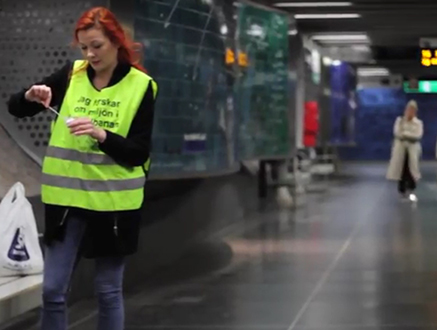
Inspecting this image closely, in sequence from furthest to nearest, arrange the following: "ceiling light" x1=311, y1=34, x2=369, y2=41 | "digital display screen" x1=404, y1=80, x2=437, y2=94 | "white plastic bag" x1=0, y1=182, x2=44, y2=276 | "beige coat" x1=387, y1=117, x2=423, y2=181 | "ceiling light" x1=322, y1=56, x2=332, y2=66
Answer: "digital display screen" x1=404, y1=80, x2=437, y2=94 → "ceiling light" x1=322, y1=56, x2=332, y2=66 → "ceiling light" x1=311, y1=34, x2=369, y2=41 → "beige coat" x1=387, y1=117, x2=423, y2=181 → "white plastic bag" x1=0, y1=182, x2=44, y2=276

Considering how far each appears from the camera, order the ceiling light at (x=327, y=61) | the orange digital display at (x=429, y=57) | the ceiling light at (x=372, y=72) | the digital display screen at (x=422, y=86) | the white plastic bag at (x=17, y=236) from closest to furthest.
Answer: the white plastic bag at (x=17, y=236) → the orange digital display at (x=429, y=57) → the ceiling light at (x=327, y=61) → the ceiling light at (x=372, y=72) → the digital display screen at (x=422, y=86)

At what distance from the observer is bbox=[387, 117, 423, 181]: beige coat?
1956 cm

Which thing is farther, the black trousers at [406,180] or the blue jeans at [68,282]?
the black trousers at [406,180]

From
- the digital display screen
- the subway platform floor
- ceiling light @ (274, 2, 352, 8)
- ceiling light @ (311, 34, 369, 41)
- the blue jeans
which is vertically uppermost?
ceiling light @ (274, 2, 352, 8)

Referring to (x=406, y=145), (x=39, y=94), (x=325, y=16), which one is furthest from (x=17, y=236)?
(x=325, y=16)

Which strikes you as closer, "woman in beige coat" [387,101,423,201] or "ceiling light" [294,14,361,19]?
"woman in beige coat" [387,101,423,201]

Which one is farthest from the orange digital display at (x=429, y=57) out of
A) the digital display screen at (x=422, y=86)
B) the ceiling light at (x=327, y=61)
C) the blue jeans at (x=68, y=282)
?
the blue jeans at (x=68, y=282)

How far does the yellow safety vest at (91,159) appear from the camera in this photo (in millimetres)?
4496

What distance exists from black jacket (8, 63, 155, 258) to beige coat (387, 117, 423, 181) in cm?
1537

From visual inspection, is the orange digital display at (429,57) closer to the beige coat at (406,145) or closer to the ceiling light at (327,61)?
the ceiling light at (327,61)

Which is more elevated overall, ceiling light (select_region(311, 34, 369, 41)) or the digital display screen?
ceiling light (select_region(311, 34, 369, 41))

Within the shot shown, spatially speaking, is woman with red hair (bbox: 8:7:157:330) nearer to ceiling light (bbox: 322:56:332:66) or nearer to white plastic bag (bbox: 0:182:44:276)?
white plastic bag (bbox: 0:182:44:276)

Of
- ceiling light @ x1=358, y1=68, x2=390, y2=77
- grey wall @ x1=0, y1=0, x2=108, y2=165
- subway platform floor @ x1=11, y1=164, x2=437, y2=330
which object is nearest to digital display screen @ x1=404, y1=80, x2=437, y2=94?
ceiling light @ x1=358, y1=68, x2=390, y2=77

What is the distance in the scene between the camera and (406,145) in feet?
65.1
